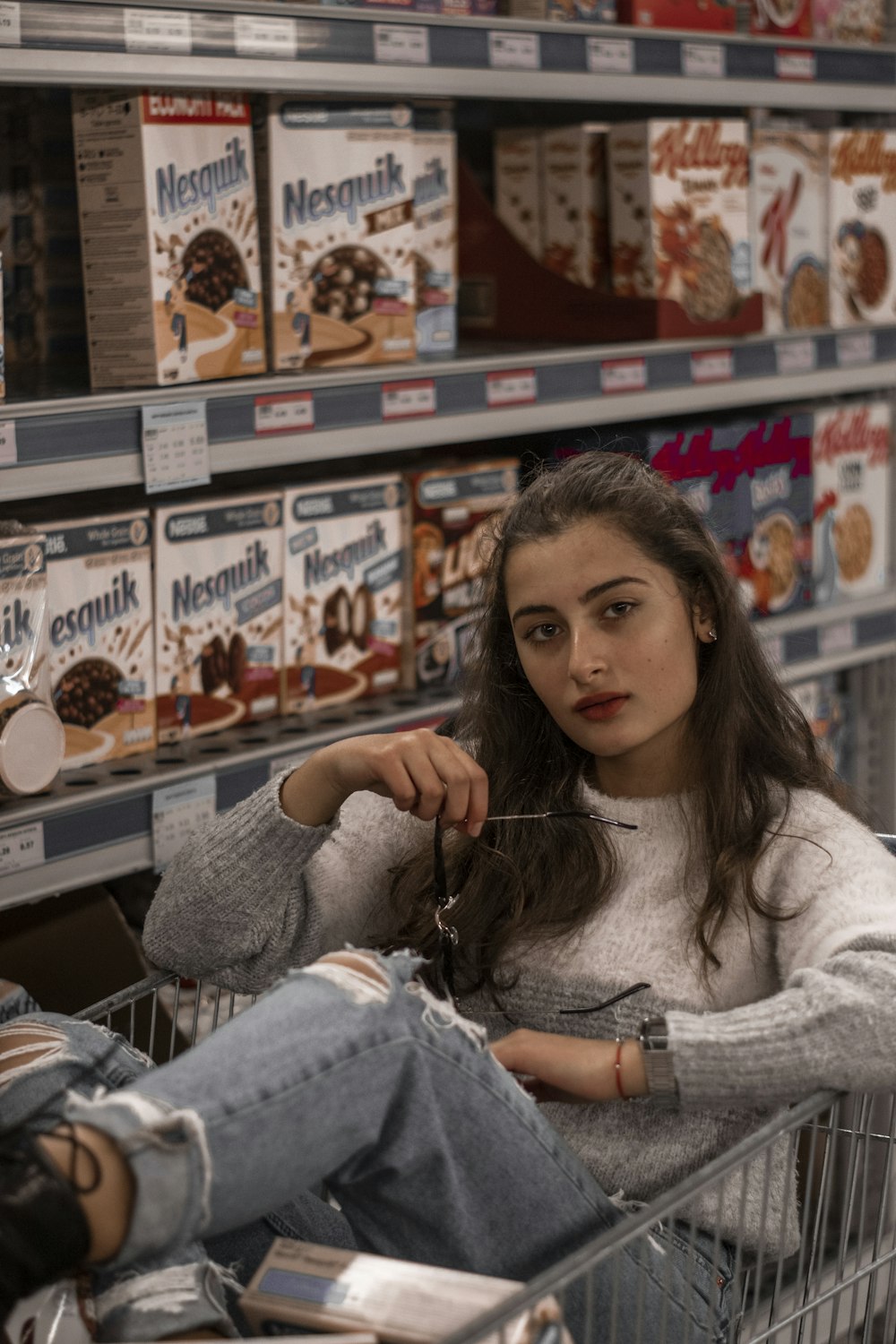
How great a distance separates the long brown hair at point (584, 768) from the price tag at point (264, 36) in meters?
0.69

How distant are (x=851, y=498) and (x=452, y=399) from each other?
104 centimetres

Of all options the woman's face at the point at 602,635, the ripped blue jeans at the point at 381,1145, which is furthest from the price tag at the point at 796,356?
the ripped blue jeans at the point at 381,1145

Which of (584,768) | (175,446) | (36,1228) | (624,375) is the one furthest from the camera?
(624,375)

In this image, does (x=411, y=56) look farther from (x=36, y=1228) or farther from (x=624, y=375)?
(x=36, y=1228)

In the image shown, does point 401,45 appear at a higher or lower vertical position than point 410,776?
higher

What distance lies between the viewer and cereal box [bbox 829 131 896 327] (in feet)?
9.62

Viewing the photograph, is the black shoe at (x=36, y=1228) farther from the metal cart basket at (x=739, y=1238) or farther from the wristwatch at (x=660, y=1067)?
the wristwatch at (x=660, y=1067)

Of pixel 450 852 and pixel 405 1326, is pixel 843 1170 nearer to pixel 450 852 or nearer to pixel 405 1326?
pixel 450 852

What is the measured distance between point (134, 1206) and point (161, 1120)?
6 cm

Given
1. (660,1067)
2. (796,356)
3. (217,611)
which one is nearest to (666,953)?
(660,1067)

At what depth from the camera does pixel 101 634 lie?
211cm

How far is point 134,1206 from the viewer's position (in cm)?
111

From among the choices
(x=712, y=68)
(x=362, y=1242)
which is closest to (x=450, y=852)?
(x=362, y=1242)

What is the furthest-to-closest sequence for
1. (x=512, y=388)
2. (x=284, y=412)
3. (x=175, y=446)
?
(x=512, y=388)
(x=284, y=412)
(x=175, y=446)
